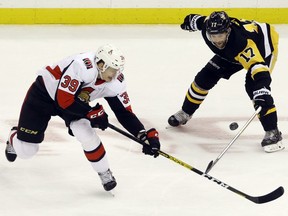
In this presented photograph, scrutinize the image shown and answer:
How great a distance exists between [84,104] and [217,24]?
43.7 inches

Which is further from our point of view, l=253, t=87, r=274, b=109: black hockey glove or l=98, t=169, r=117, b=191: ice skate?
l=253, t=87, r=274, b=109: black hockey glove

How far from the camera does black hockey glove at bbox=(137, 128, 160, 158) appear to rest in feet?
14.7

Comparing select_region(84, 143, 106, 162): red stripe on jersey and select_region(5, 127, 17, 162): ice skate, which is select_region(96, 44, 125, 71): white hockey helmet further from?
select_region(5, 127, 17, 162): ice skate

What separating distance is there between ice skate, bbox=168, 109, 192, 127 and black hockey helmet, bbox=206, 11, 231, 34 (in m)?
0.83

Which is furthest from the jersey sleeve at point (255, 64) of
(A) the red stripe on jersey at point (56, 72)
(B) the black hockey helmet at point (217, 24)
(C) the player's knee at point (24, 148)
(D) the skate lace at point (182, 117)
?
(C) the player's knee at point (24, 148)

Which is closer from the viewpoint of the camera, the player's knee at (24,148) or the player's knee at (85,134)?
the player's knee at (85,134)

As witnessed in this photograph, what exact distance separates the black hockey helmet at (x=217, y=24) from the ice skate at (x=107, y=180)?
44.0 inches

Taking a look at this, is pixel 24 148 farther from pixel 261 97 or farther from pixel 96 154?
pixel 261 97

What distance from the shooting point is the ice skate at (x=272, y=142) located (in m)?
5.43

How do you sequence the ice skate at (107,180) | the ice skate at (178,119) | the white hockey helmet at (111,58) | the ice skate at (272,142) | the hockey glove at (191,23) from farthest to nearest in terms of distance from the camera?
1. the ice skate at (178,119)
2. the hockey glove at (191,23)
3. the ice skate at (272,142)
4. the ice skate at (107,180)
5. the white hockey helmet at (111,58)

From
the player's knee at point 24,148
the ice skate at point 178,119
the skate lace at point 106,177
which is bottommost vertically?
the ice skate at point 178,119

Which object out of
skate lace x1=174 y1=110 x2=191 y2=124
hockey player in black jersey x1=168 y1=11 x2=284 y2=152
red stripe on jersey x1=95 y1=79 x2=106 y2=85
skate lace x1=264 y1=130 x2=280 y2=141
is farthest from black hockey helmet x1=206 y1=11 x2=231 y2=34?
→ red stripe on jersey x1=95 y1=79 x2=106 y2=85

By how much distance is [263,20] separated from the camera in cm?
851

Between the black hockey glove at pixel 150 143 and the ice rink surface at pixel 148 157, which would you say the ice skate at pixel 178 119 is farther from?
the black hockey glove at pixel 150 143
